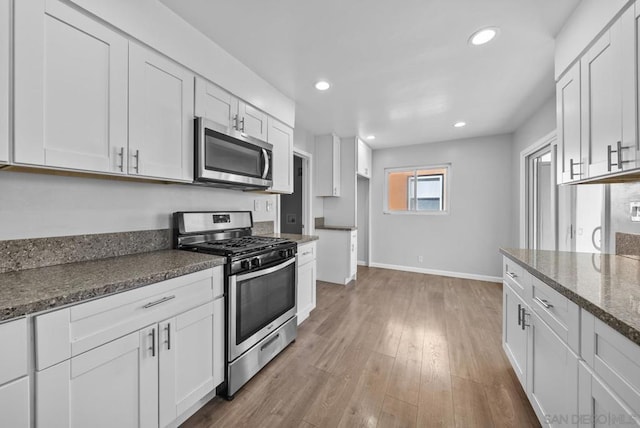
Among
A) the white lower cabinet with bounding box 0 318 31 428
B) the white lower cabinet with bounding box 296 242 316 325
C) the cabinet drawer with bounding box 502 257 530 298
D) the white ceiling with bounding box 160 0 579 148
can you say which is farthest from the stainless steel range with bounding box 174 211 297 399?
the cabinet drawer with bounding box 502 257 530 298

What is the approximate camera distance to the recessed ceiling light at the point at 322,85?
2475 mm

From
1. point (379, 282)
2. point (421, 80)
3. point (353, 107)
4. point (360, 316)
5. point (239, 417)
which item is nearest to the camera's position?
point (239, 417)

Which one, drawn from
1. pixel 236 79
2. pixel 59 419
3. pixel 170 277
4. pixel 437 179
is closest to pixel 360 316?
pixel 170 277

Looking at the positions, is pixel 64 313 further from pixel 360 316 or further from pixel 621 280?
pixel 360 316

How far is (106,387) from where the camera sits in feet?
3.42

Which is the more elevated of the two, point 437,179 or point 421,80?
point 421,80

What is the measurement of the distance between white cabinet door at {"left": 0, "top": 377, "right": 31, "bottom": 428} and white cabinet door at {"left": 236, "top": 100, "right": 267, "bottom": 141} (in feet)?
5.99

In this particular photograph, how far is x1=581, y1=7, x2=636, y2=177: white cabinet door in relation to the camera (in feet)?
3.77

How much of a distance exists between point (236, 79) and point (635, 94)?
234 cm

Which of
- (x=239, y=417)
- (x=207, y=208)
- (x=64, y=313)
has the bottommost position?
(x=239, y=417)

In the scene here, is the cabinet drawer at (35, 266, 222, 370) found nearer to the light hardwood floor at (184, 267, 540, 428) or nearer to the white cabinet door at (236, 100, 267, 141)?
the light hardwood floor at (184, 267, 540, 428)

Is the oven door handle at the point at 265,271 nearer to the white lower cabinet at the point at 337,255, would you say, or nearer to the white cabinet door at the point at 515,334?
the white cabinet door at the point at 515,334

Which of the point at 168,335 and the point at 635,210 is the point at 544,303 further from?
the point at 168,335

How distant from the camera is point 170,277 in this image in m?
1.26
